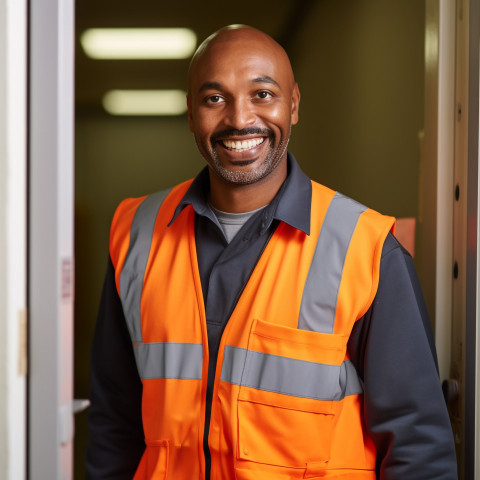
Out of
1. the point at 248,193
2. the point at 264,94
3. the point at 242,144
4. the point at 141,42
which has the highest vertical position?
the point at 141,42

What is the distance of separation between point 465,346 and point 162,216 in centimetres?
79

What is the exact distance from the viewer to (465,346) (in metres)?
Result: 1.29

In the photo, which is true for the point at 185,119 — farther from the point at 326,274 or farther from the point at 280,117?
the point at 326,274

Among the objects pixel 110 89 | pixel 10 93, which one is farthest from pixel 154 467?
pixel 110 89

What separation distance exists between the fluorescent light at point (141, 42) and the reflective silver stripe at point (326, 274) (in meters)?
2.32

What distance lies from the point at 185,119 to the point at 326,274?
2.36 meters

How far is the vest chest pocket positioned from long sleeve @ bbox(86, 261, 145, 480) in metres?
0.41

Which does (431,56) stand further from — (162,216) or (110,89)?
(110,89)

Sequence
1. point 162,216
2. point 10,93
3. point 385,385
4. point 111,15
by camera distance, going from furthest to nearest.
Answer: point 111,15, point 162,216, point 385,385, point 10,93

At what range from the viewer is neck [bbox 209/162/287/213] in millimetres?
1416

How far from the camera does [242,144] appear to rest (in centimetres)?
139

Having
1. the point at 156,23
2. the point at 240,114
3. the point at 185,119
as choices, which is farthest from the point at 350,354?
the point at 156,23

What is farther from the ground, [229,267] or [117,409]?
[229,267]

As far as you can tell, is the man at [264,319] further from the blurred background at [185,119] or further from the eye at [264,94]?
the blurred background at [185,119]
